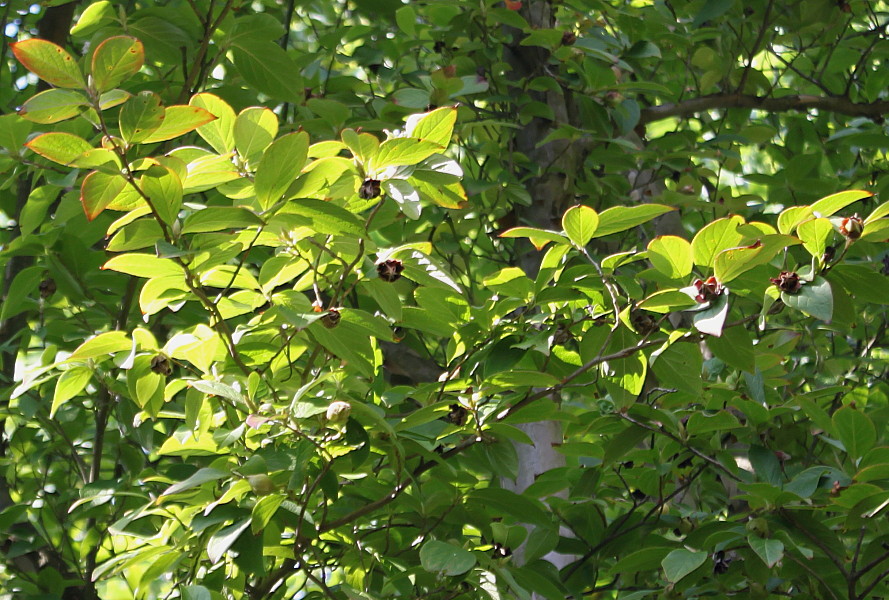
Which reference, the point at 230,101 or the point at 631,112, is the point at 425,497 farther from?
the point at 631,112

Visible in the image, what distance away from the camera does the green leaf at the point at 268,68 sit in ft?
5.32

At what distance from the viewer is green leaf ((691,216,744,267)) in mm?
1024

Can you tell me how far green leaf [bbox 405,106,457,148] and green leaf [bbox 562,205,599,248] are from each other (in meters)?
0.18

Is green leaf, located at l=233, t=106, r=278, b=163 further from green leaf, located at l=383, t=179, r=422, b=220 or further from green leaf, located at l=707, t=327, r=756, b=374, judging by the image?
green leaf, located at l=707, t=327, r=756, b=374

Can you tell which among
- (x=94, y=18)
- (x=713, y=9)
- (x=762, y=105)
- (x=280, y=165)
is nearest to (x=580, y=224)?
(x=280, y=165)

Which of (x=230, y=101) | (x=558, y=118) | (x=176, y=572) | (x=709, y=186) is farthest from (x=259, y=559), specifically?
(x=709, y=186)

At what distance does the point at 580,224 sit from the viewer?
108cm

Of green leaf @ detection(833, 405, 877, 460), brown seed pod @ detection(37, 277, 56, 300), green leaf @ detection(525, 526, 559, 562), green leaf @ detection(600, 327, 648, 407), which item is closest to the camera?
green leaf @ detection(600, 327, 648, 407)

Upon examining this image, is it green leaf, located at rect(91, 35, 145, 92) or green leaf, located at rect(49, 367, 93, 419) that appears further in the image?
green leaf, located at rect(49, 367, 93, 419)

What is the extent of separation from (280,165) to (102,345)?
0.34 metres

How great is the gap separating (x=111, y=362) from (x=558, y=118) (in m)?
1.41

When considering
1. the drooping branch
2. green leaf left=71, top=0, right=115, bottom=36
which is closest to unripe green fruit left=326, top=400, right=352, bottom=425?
green leaf left=71, top=0, right=115, bottom=36

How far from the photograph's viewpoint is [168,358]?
1.17 m

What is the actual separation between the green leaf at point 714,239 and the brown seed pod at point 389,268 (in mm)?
376
